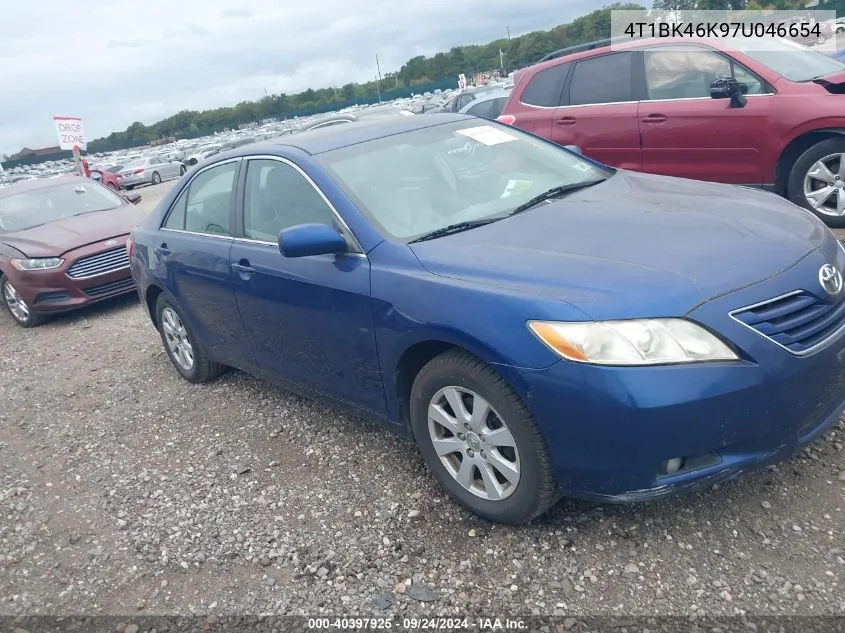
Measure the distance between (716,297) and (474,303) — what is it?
2.81ft

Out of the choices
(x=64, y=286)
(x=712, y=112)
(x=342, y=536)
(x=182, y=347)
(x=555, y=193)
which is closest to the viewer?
(x=342, y=536)

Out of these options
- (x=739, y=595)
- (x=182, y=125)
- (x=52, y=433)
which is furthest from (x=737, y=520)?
(x=182, y=125)

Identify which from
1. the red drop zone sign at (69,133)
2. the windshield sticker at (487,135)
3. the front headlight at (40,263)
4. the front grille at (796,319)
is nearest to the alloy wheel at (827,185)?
the windshield sticker at (487,135)

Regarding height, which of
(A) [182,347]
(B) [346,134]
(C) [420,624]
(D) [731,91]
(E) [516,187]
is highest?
(B) [346,134]

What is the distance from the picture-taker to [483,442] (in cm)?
289

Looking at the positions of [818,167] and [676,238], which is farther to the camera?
[818,167]

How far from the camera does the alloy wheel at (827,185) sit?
234 inches

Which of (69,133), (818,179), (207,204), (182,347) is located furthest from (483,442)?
(69,133)

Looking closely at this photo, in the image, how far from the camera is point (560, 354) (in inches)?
98.3

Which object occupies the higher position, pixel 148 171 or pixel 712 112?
pixel 712 112

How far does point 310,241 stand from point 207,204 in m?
1.58

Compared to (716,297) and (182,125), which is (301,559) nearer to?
(716,297)

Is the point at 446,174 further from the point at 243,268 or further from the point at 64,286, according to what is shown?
the point at 64,286

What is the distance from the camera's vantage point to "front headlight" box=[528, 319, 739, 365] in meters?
2.43
